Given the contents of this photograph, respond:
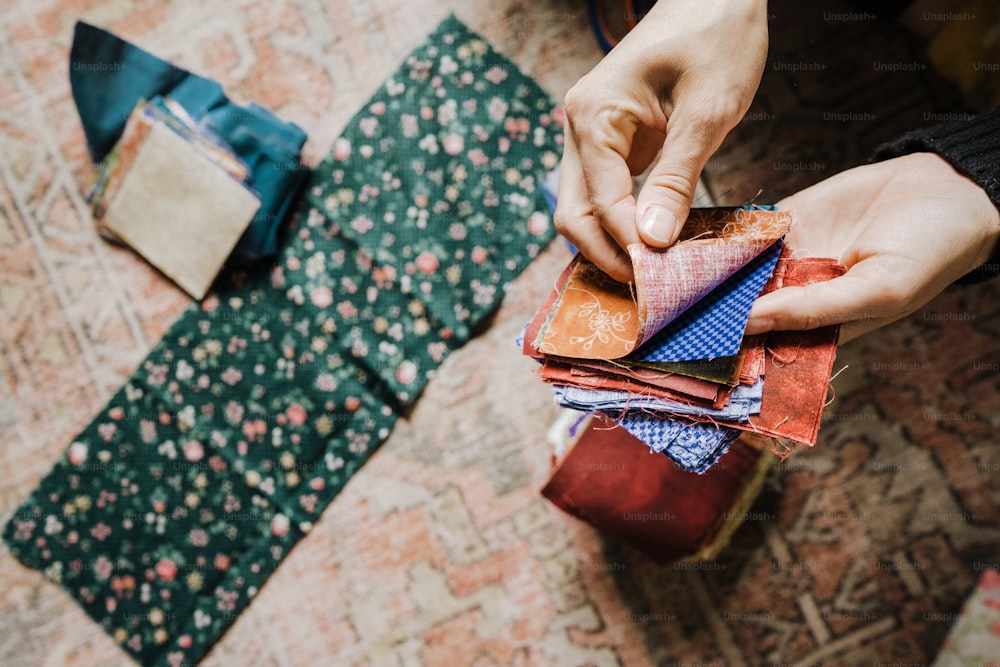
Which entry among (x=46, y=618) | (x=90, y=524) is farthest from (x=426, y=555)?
(x=46, y=618)

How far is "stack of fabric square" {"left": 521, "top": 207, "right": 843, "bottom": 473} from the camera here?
2.50ft

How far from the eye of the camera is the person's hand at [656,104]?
830 millimetres

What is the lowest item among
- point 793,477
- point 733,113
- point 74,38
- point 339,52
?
point 793,477

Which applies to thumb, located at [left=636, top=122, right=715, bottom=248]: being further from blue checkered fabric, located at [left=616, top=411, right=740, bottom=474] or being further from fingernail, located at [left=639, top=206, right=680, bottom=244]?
blue checkered fabric, located at [left=616, top=411, right=740, bottom=474]

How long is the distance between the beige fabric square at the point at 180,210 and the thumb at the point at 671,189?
2.92ft

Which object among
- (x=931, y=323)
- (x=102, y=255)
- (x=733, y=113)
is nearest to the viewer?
(x=733, y=113)

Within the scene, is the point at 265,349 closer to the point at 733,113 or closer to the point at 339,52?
the point at 339,52

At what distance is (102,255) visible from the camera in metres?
1.47

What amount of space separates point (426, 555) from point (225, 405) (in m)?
0.55

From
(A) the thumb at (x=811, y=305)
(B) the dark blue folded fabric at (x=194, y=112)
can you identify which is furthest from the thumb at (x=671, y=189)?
(B) the dark blue folded fabric at (x=194, y=112)

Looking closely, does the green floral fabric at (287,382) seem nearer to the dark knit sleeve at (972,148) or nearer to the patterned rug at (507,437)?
the patterned rug at (507,437)

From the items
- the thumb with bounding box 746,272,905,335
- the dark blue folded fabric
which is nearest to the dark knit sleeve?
the thumb with bounding box 746,272,905,335

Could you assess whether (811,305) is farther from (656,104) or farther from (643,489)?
(643,489)

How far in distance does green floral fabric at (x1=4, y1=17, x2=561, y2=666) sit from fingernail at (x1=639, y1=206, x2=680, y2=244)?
0.62m
